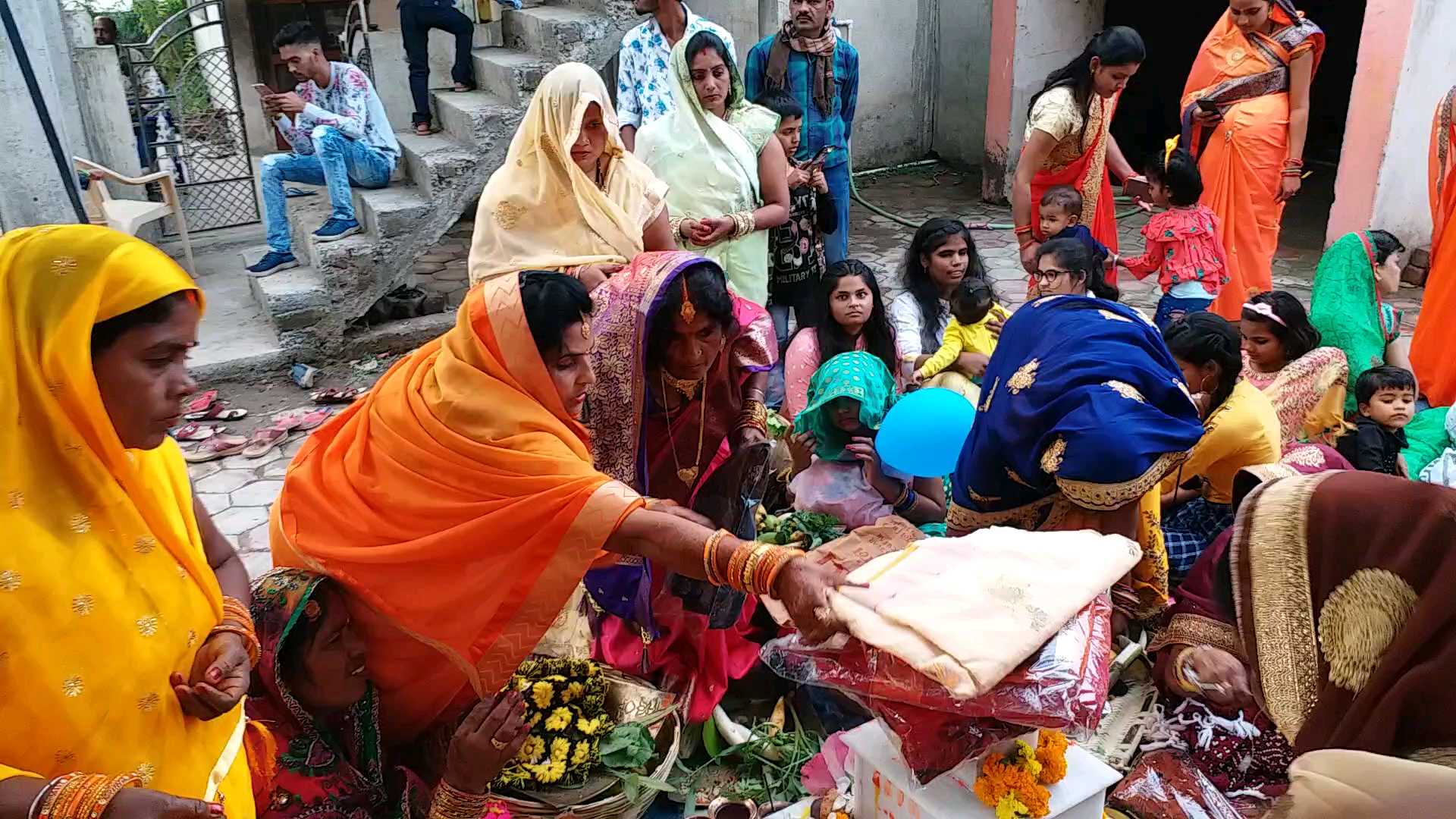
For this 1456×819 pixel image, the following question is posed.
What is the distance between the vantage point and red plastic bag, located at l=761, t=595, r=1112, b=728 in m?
1.64

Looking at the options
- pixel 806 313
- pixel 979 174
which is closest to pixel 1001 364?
pixel 806 313

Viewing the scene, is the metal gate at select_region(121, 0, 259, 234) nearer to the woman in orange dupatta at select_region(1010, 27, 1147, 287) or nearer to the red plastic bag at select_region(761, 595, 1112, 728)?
the woman in orange dupatta at select_region(1010, 27, 1147, 287)

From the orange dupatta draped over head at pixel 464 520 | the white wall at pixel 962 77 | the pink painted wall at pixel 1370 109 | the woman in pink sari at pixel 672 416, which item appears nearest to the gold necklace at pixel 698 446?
the woman in pink sari at pixel 672 416

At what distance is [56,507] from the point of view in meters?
1.69

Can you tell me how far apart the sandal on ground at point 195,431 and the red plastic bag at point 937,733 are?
4.81 metres

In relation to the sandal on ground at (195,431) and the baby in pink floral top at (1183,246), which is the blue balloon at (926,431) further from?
the sandal on ground at (195,431)

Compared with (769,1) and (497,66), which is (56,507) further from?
(769,1)

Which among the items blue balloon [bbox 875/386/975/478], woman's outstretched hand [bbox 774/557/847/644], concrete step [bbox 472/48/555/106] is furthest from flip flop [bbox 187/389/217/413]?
woman's outstretched hand [bbox 774/557/847/644]

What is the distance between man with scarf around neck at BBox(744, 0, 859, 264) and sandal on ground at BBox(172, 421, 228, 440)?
351cm

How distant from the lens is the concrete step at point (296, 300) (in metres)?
6.32

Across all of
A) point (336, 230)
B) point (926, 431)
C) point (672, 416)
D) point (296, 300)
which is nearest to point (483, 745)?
point (672, 416)

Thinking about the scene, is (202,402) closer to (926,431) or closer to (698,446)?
(698,446)

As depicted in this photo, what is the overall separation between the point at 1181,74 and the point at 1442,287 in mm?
7847

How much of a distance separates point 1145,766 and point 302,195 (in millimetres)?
7032
